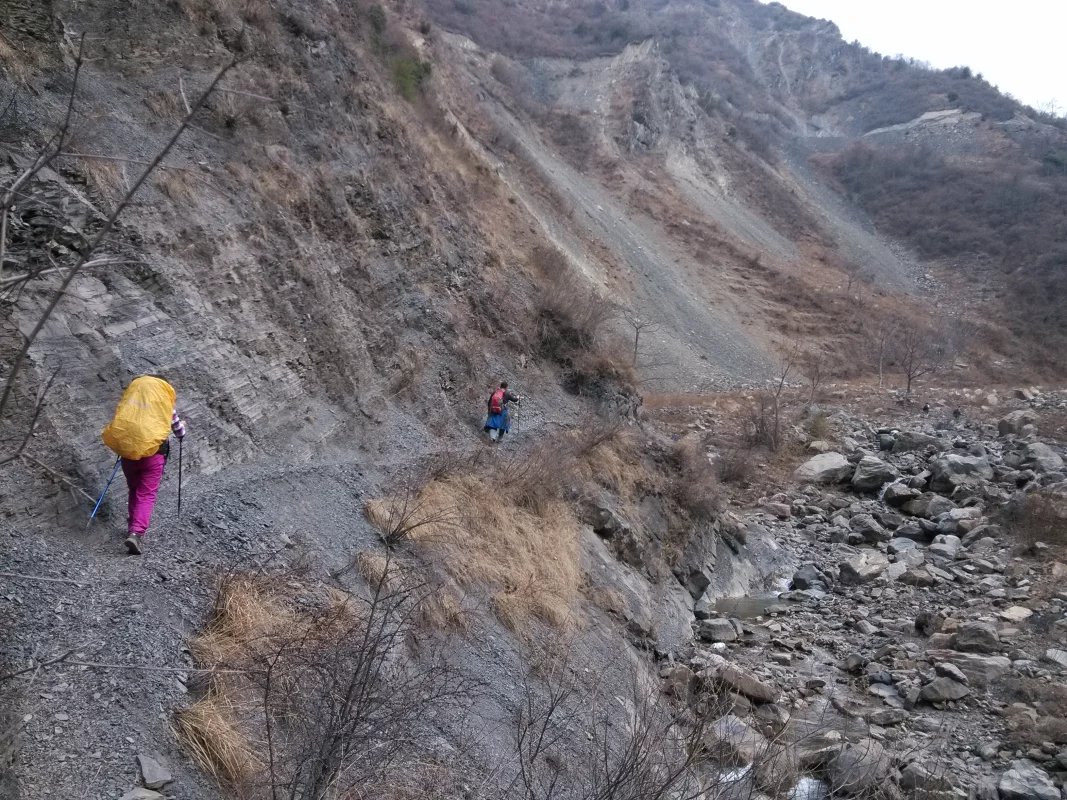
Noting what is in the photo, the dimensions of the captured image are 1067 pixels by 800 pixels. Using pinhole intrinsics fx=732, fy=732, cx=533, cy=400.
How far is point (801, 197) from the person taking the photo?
4891 cm

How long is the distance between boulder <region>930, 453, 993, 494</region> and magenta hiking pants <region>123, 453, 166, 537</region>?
18.6m

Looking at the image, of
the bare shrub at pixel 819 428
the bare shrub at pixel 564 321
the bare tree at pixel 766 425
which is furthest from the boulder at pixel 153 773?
the bare shrub at pixel 819 428

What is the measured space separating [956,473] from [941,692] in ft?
36.2

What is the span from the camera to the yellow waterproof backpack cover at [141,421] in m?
5.31

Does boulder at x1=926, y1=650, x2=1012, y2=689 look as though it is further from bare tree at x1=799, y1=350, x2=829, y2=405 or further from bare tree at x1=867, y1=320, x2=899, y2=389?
bare tree at x1=867, y1=320, x2=899, y2=389

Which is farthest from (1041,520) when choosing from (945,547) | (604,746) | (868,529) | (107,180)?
(107,180)

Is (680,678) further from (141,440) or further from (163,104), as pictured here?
(163,104)

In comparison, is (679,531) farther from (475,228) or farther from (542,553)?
(475,228)

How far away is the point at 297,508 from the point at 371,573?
4.03 ft

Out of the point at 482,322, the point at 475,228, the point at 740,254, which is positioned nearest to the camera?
the point at 482,322

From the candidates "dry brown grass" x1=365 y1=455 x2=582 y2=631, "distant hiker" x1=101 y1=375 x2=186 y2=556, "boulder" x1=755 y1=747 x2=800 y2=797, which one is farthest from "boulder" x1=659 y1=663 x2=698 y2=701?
"distant hiker" x1=101 y1=375 x2=186 y2=556

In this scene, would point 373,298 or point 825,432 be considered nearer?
point 373,298

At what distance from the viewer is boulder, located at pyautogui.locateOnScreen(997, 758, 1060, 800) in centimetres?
737

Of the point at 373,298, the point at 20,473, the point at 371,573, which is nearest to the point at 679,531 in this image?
the point at 373,298
